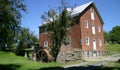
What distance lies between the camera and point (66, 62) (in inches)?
1156

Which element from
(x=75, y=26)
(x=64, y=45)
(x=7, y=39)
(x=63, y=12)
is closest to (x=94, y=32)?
(x=75, y=26)

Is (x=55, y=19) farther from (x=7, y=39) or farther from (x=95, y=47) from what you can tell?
(x=95, y=47)

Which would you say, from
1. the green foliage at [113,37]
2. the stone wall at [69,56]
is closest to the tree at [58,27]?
the stone wall at [69,56]

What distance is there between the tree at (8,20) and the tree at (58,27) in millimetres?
8412

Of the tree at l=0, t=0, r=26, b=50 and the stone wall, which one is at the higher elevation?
the tree at l=0, t=0, r=26, b=50

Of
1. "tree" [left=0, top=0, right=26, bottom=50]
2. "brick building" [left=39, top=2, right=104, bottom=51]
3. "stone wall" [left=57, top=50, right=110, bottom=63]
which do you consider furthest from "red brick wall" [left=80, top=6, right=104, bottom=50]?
"tree" [left=0, top=0, right=26, bottom=50]

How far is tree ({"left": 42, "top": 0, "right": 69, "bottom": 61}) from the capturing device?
30.2 meters

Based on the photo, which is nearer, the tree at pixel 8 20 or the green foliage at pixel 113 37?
the tree at pixel 8 20

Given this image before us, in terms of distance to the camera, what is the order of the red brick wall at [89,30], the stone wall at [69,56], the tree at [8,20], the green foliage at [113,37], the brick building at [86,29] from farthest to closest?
the green foliage at [113,37] → the red brick wall at [89,30] → the brick building at [86,29] → the stone wall at [69,56] → the tree at [8,20]

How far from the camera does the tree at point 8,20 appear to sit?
2045 centimetres

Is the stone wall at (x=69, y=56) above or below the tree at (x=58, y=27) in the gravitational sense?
below

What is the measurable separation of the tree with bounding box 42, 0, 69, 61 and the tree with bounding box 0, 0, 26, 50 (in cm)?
841

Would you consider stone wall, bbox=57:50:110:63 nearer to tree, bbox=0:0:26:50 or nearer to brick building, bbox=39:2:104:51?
brick building, bbox=39:2:104:51

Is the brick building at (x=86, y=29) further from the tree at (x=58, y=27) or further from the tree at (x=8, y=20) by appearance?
the tree at (x=8, y=20)
